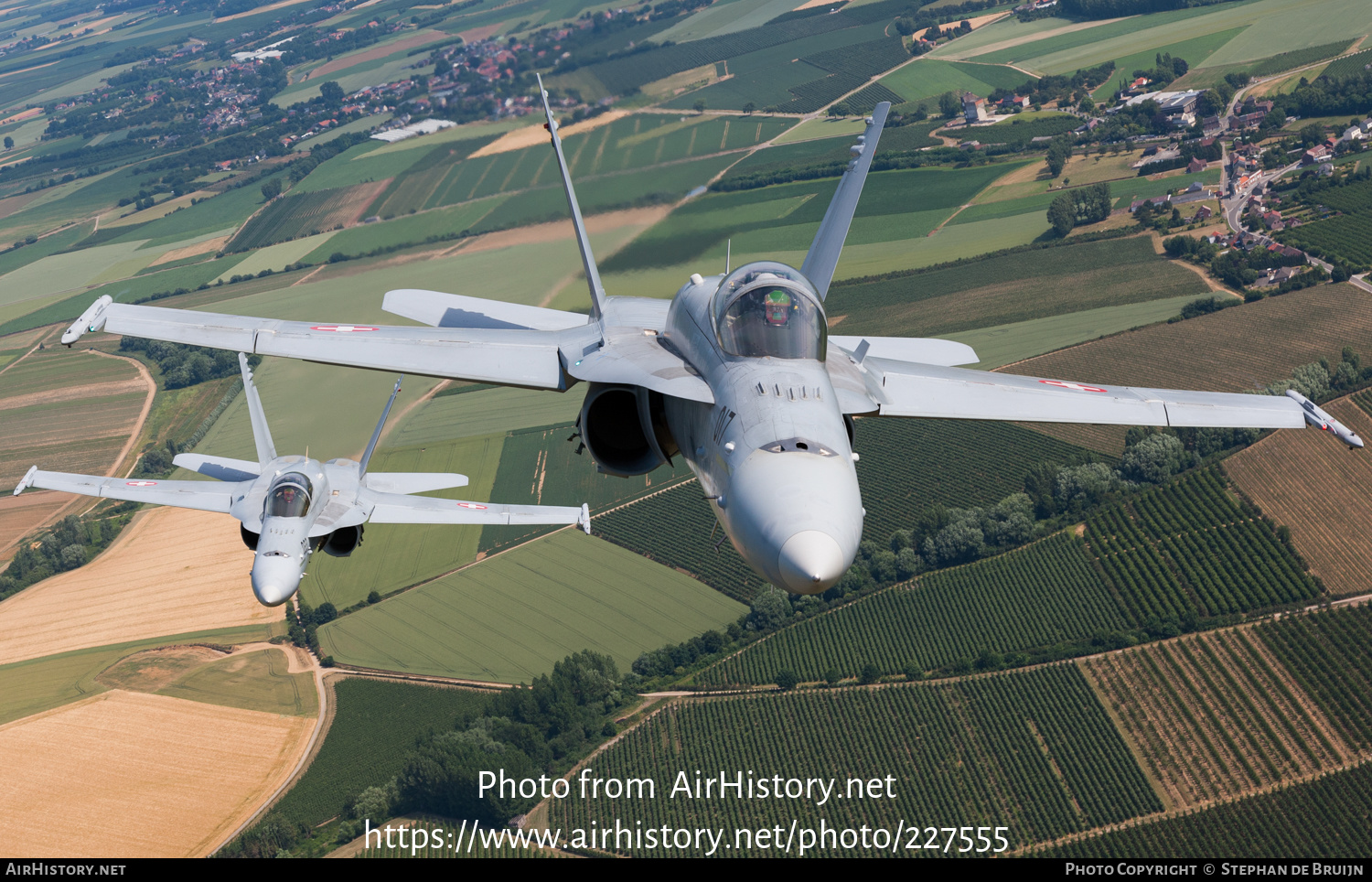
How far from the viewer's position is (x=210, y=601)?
57.7 m

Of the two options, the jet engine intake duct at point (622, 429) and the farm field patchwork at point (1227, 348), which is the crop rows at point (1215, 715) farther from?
the jet engine intake duct at point (622, 429)

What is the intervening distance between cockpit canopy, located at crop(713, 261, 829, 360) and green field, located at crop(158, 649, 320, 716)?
42.5m

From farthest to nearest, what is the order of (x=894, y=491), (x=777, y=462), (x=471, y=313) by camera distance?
(x=894, y=491)
(x=471, y=313)
(x=777, y=462)

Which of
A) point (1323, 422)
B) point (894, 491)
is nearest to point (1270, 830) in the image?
point (894, 491)

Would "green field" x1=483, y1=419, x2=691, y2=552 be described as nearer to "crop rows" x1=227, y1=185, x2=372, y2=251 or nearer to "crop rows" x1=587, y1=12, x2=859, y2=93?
"crop rows" x1=587, y1=12, x2=859, y2=93

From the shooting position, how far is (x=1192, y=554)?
187 ft

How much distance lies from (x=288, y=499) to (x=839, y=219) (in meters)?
17.2

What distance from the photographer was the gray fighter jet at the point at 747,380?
44.0 feet

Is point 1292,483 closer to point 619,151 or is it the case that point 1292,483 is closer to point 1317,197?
point 1317,197

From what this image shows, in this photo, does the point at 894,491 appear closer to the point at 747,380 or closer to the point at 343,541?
the point at 343,541

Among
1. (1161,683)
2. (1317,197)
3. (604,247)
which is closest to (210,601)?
(604,247)

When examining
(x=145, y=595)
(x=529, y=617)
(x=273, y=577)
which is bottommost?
(x=529, y=617)

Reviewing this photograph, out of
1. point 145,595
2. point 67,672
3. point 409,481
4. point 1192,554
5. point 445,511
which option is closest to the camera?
point 409,481

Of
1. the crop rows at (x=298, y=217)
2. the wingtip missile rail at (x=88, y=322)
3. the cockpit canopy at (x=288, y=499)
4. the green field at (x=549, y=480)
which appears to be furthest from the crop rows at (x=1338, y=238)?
the wingtip missile rail at (x=88, y=322)
